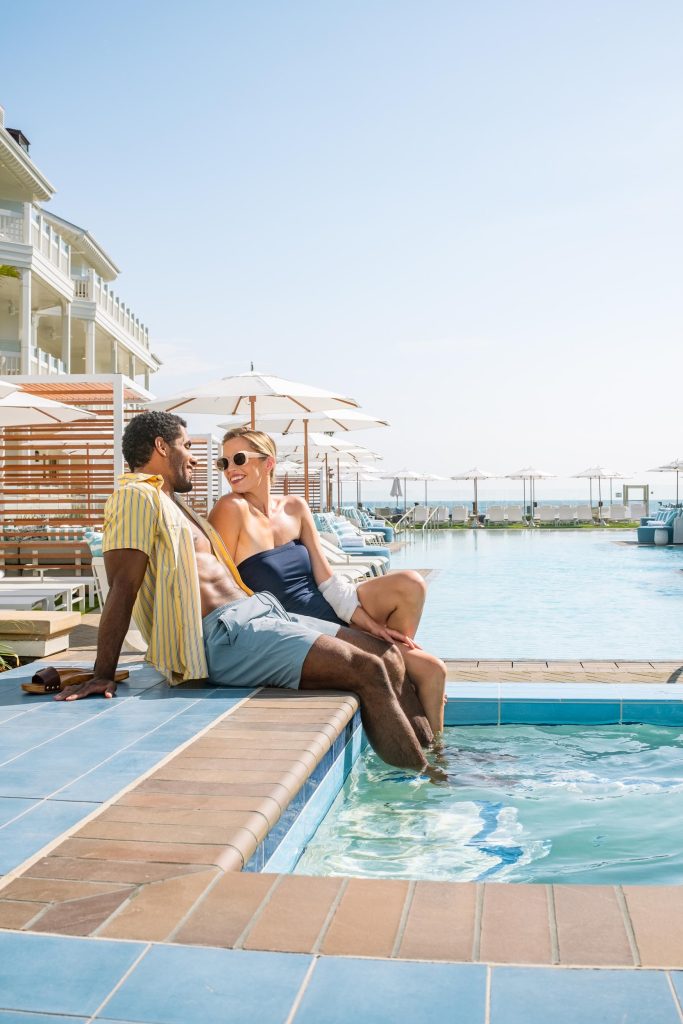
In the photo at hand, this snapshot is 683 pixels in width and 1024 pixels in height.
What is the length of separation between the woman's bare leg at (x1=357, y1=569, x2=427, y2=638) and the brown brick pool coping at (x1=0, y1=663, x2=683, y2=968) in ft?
5.06

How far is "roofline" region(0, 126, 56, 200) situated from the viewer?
22641 mm

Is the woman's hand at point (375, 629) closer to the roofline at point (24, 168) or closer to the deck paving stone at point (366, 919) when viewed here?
the deck paving stone at point (366, 919)

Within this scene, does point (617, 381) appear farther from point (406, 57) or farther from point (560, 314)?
point (406, 57)

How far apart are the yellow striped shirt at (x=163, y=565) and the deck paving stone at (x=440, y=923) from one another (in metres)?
1.83

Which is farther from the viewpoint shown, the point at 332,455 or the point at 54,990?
the point at 332,455

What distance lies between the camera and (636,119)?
1096 centimetres

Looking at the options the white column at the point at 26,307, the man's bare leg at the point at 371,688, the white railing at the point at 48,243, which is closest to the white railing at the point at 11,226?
Answer: the white railing at the point at 48,243

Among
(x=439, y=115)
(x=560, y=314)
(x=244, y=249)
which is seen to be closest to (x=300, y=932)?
(x=439, y=115)

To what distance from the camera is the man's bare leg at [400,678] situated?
3588 mm

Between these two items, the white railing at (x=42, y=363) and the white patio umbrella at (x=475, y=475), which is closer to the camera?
the white railing at (x=42, y=363)

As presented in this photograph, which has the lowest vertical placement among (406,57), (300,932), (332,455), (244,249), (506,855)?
(506,855)

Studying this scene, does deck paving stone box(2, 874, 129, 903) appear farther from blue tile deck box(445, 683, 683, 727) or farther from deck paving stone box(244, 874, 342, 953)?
blue tile deck box(445, 683, 683, 727)

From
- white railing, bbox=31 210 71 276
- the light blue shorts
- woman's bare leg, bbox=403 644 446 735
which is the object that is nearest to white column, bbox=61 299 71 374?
white railing, bbox=31 210 71 276

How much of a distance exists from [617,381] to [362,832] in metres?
31.8
